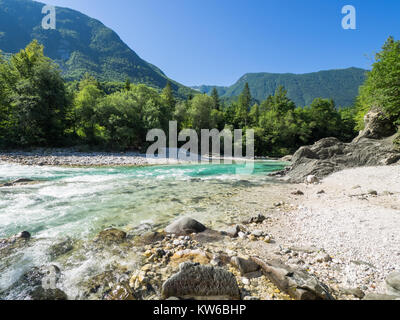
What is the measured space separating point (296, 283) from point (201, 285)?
154 cm

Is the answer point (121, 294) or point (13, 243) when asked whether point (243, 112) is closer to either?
point (13, 243)

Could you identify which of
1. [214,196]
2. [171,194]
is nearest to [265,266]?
[214,196]

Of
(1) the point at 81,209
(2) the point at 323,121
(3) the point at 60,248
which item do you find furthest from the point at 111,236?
(2) the point at 323,121

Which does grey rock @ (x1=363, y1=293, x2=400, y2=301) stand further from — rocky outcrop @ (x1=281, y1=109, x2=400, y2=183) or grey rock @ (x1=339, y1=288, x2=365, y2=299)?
rocky outcrop @ (x1=281, y1=109, x2=400, y2=183)

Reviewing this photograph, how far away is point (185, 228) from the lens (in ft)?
17.2

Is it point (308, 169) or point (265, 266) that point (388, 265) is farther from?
point (308, 169)

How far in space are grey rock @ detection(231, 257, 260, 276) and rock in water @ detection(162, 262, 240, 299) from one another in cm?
51

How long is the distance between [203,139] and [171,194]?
120 feet

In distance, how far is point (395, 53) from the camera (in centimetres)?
1791

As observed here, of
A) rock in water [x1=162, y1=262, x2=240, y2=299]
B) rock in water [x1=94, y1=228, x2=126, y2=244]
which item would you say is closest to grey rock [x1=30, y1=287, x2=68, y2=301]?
rock in water [x1=94, y1=228, x2=126, y2=244]

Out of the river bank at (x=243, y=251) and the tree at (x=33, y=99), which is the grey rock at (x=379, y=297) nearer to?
the river bank at (x=243, y=251)

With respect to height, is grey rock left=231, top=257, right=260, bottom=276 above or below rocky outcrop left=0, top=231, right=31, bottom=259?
→ above

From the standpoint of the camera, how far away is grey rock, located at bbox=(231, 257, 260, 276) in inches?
135

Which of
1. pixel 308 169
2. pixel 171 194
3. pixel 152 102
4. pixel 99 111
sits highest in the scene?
pixel 152 102
